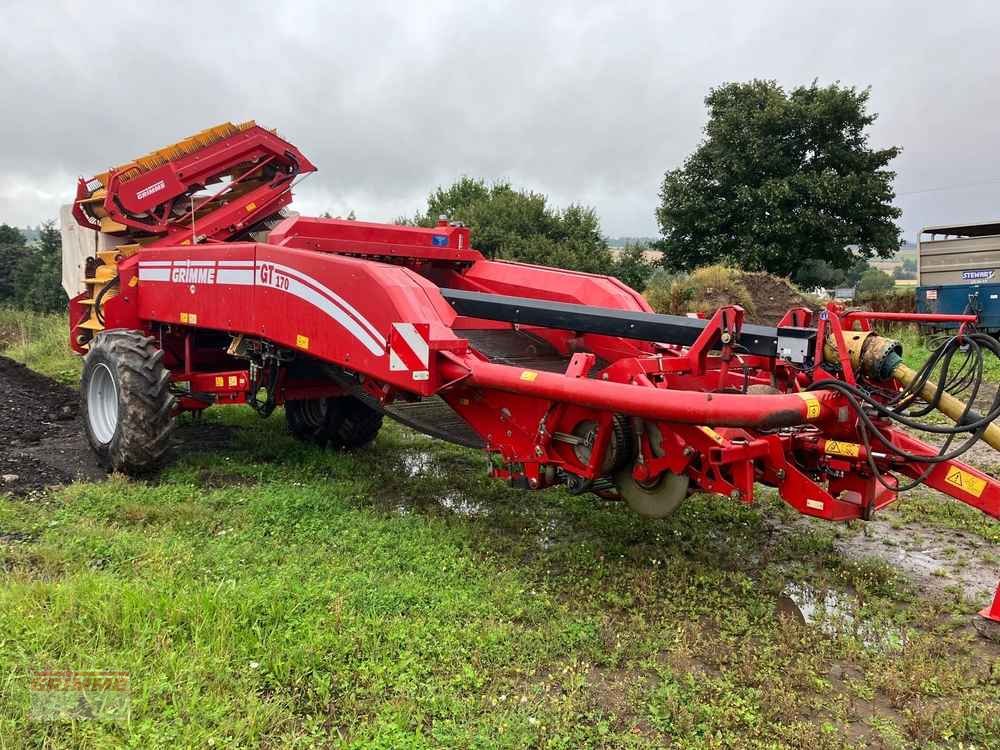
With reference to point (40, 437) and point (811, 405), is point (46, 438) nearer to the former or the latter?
point (40, 437)

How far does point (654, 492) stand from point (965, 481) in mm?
1327

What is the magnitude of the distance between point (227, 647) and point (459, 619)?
922 millimetres

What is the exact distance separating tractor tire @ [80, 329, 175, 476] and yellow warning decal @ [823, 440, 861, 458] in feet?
13.3

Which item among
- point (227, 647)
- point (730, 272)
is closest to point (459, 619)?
point (227, 647)

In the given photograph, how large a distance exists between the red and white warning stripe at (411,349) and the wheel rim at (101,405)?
2795 millimetres

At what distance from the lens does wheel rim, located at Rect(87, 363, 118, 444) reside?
5352mm

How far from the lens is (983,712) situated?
99.8 inches

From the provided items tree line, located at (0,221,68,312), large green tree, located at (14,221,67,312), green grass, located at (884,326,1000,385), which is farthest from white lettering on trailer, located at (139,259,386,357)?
tree line, located at (0,221,68,312)

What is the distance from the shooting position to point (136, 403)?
191 inches

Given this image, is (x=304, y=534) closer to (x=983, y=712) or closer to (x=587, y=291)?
(x=587, y=291)

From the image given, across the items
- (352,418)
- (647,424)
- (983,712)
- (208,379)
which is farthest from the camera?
(352,418)

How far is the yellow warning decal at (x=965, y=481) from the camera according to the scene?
Result: 3.14 m

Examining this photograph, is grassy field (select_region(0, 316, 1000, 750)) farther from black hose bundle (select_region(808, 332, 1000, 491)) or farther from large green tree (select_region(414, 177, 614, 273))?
large green tree (select_region(414, 177, 614, 273))

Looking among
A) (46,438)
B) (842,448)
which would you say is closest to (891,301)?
(842,448)
